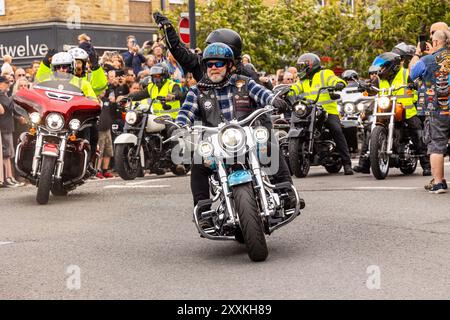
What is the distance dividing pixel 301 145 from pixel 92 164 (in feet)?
11.3

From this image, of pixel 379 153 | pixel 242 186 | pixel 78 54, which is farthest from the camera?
pixel 379 153

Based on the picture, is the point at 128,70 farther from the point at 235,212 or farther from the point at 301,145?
the point at 235,212

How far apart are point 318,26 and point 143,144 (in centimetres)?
1709

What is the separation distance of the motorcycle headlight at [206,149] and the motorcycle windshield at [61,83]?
520 centimetres

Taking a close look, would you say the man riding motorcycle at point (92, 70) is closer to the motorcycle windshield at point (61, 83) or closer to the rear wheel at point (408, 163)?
the motorcycle windshield at point (61, 83)

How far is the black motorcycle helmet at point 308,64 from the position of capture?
16.0 metres

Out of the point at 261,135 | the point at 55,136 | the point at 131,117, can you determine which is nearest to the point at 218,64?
the point at 261,135

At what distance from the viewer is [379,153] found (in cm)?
1485

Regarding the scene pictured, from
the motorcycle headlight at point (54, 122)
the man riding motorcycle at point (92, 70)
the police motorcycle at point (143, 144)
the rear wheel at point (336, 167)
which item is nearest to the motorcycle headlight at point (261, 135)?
the motorcycle headlight at point (54, 122)

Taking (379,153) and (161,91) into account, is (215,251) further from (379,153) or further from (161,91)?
(161,91)

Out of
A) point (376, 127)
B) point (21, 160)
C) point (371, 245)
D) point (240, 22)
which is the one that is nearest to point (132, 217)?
point (21, 160)

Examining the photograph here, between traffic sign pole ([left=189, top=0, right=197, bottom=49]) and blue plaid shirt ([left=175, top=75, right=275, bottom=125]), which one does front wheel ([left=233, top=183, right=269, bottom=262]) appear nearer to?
blue plaid shirt ([left=175, top=75, right=275, bottom=125])

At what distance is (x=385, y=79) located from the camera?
15.5 m

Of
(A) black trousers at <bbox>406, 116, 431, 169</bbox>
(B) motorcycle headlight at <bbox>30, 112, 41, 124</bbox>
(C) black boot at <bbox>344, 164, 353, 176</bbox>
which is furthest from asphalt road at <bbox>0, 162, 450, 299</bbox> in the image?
(C) black boot at <bbox>344, 164, 353, 176</bbox>
